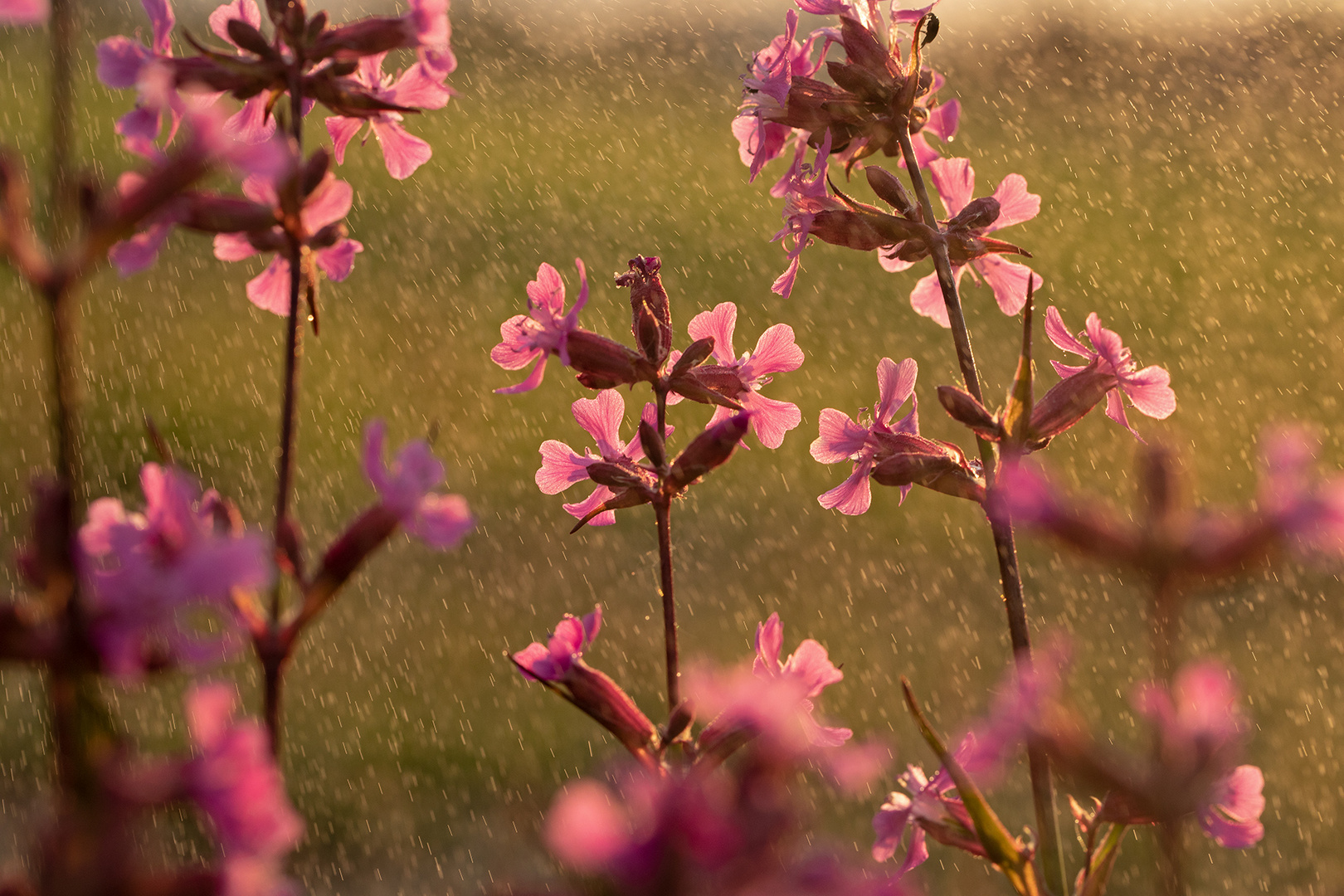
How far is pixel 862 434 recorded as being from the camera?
1.12 meters

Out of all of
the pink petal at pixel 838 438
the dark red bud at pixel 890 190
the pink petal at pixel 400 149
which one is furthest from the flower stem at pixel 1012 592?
the pink petal at pixel 400 149

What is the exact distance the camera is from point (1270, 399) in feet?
19.5

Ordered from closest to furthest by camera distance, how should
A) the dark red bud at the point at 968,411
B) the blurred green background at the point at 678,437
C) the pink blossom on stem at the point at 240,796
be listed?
1. the pink blossom on stem at the point at 240,796
2. the dark red bud at the point at 968,411
3. the blurred green background at the point at 678,437

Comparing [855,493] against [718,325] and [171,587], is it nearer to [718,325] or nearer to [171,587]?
[718,325]

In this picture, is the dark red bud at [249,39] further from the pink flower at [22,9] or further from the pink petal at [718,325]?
the pink petal at [718,325]

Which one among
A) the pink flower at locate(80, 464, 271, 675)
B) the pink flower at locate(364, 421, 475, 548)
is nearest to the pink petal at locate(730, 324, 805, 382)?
the pink flower at locate(364, 421, 475, 548)

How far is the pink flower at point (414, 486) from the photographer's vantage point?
0.55m

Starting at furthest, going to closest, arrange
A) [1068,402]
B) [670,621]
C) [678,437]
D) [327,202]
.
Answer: [678,437], [1068,402], [670,621], [327,202]

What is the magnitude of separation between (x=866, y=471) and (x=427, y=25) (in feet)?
1.79

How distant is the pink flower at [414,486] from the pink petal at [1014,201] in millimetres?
838

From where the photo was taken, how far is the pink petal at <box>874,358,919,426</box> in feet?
3.51

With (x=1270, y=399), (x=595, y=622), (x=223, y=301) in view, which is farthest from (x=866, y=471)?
(x=223, y=301)

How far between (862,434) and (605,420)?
23cm

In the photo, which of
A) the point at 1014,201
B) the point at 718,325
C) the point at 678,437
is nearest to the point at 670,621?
the point at 718,325
